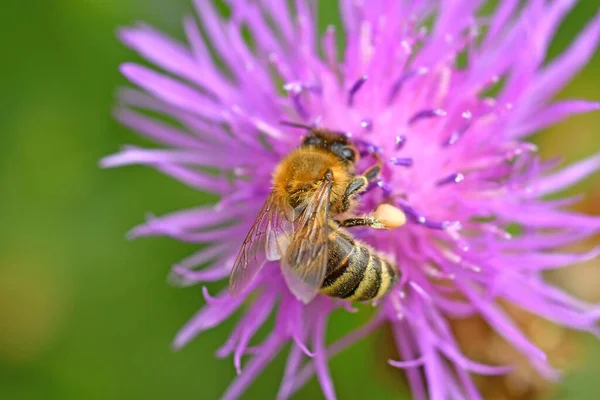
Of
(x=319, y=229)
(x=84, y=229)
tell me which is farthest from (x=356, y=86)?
(x=84, y=229)

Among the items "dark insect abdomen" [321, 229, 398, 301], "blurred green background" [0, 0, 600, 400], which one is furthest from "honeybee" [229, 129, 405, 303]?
"blurred green background" [0, 0, 600, 400]

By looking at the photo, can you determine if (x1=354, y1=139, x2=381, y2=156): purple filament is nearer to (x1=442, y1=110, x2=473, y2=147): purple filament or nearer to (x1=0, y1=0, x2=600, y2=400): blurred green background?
(x1=442, y1=110, x2=473, y2=147): purple filament

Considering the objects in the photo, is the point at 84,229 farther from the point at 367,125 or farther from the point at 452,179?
the point at 452,179

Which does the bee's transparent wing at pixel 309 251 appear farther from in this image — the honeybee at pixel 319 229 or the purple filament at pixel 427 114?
the purple filament at pixel 427 114

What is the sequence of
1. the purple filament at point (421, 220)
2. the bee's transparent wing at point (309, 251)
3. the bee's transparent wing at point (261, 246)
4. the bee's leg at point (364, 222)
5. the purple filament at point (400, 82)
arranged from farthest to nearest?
the purple filament at point (400, 82) → the purple filament at point (421, 220) → the bee's leg at point (364, 222) → the bee's transparent wing at point (261, 246) → the bee's transparent wing at point (309, 251)

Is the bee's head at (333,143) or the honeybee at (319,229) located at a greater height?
the bee's head at (333,143)

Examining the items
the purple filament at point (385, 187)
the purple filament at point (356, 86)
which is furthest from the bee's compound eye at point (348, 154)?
the purple filament at point (356, 86)

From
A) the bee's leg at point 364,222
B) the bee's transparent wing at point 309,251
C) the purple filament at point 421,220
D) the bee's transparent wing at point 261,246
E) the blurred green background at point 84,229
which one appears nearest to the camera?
the bee's transparent wing at point 309,251
